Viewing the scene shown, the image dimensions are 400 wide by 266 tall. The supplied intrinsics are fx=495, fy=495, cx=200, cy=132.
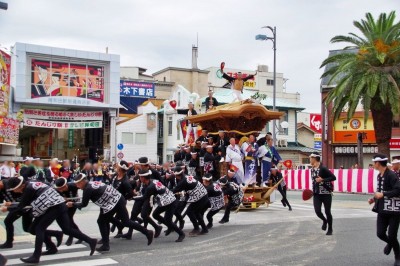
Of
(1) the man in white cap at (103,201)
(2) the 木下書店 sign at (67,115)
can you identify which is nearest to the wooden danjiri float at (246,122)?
(1) the man in white cap at (103,201)

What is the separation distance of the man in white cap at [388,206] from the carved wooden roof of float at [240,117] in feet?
27.0

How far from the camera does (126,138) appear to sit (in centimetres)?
4769

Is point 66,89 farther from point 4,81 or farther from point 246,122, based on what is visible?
point 246,122

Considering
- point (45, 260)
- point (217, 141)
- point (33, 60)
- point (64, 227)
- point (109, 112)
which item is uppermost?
point (33, 60)

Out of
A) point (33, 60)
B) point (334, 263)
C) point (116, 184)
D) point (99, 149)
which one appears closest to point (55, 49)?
point (33, 60)

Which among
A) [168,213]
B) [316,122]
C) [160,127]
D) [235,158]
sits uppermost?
[316,122]

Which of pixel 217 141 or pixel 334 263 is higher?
pixel 217 141

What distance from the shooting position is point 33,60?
39.4 metres

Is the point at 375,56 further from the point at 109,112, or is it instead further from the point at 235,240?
the point at 109,112

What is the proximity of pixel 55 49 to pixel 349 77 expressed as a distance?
81.6 feet

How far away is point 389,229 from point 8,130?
23.7m

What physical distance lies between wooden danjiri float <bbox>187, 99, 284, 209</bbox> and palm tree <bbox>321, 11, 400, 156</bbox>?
8.44m

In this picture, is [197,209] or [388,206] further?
[197,209]

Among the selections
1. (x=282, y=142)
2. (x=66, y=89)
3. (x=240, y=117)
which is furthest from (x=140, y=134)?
(x=240, y=117)
